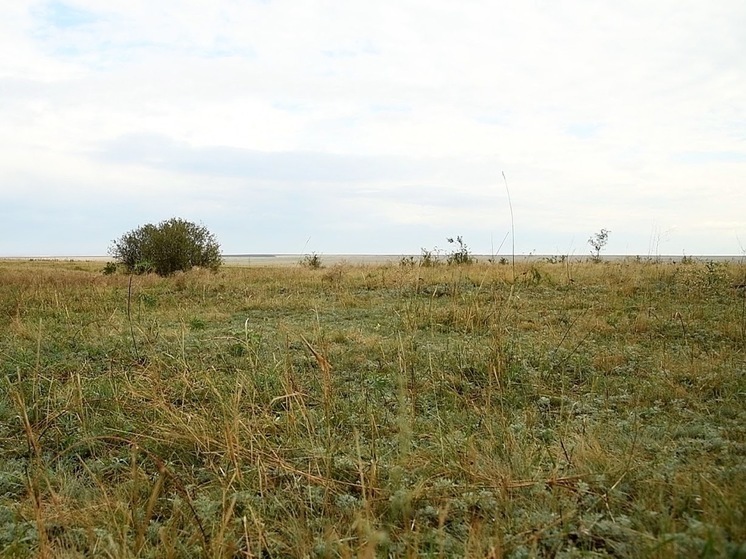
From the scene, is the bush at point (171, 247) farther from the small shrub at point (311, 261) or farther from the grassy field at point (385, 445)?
the grassy field at point (385, 445)

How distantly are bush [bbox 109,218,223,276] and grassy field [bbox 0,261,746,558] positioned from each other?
15.1 metres

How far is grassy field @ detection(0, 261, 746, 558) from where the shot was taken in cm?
191

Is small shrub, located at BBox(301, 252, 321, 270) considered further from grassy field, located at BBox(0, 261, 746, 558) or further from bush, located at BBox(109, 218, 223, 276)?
grassy field, located at BBox(0, 261, 746, 558)

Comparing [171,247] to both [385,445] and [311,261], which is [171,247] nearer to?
[311,261]

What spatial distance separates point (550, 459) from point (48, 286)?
39.1 feet

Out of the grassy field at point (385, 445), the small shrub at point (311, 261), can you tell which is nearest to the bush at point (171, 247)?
the small shrub at point (311, 261)

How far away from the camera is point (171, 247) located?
2080 centimetres

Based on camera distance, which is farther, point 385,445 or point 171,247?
point 171,247

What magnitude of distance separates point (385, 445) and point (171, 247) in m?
19.7

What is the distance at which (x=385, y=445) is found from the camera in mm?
2861

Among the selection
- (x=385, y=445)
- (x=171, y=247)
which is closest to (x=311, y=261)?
(x=171, y=247)

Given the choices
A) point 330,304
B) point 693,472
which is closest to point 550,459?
point 693,472

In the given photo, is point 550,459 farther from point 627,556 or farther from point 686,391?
point 686,391

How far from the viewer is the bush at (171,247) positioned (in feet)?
68.1
